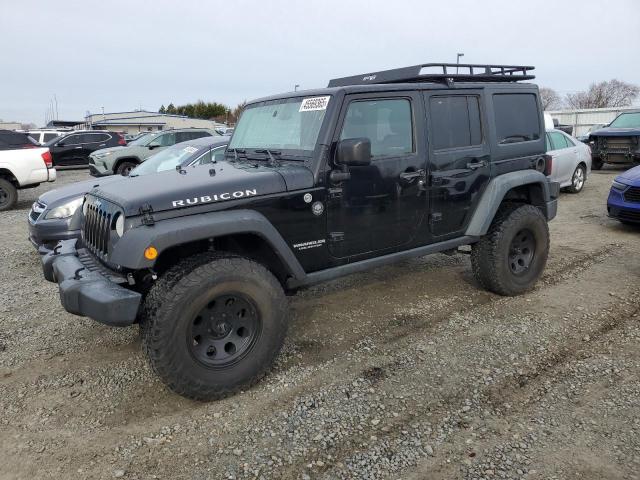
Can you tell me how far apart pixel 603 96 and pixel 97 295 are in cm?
6427

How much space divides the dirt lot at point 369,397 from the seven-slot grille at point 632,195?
2.71 m

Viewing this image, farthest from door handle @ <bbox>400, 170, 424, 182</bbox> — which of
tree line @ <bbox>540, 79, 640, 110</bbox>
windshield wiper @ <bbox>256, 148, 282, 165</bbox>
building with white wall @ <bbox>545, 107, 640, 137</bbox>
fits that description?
tree line @ <bbox>540, 79, 640, 110</bbox>

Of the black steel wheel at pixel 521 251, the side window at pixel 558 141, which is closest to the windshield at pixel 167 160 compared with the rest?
the black steel wheel at pixel 521 251

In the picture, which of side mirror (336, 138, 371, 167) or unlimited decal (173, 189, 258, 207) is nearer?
unlimited decal (173, 189, 258, 207)

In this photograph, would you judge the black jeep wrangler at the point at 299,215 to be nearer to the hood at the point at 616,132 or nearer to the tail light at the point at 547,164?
the tail light at the point at 547,164

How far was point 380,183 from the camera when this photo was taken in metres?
3.79

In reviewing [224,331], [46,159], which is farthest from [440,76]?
[46,159]

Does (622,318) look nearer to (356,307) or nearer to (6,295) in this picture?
(356,307)

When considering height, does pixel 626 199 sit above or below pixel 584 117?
below

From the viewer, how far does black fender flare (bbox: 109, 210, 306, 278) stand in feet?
9.39

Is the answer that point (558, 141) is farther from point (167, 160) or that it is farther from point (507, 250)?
point (167, 160)

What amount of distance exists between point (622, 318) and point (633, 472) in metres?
2.17

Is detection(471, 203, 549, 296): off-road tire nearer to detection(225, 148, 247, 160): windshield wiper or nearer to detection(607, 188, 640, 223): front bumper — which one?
detection(225, 148, 247, 160): windshield wiper

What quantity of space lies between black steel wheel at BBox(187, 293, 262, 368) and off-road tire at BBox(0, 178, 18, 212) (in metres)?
9.57
